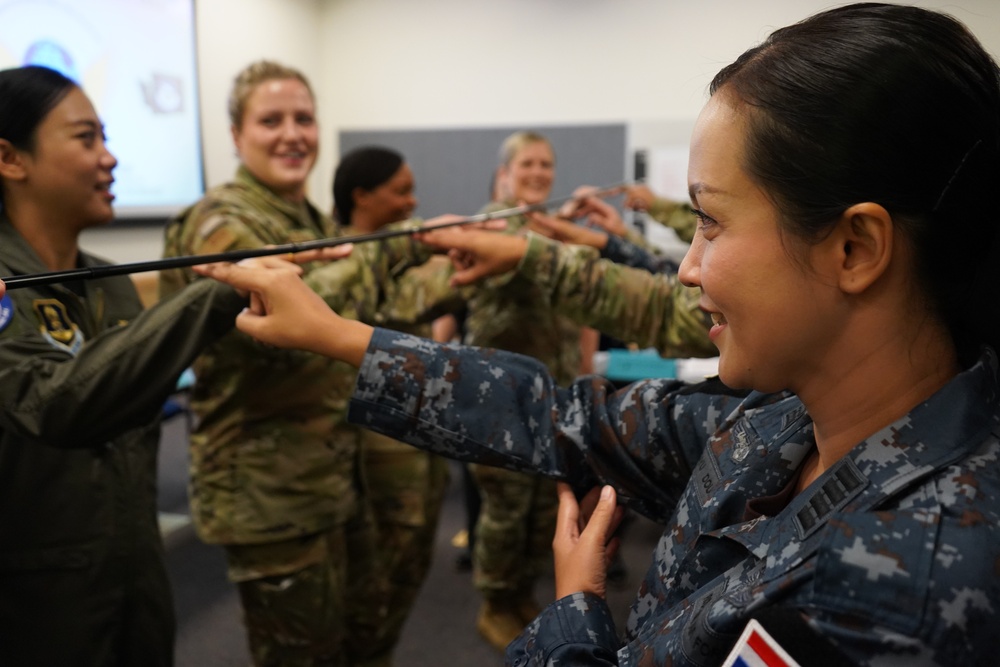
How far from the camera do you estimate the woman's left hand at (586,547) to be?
0.83 metres

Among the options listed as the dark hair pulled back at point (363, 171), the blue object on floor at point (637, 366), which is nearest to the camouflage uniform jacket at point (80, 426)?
the dark hair pulled back at point (363, 171)

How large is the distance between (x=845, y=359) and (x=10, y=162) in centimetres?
120

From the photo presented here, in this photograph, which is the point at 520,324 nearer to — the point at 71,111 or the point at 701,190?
the point at 71,111

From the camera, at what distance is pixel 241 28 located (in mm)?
3939

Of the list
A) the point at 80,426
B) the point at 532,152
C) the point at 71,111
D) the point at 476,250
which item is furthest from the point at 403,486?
the point at 532,152

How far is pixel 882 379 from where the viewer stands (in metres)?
0.68

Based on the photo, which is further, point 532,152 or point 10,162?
point 532,152

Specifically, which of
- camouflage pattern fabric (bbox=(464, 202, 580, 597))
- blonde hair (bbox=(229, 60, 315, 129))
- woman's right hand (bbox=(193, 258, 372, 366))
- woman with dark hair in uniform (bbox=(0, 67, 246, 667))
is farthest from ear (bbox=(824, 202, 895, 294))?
camouflage pattern fabric (bbox=(464, 202, 580, 597))

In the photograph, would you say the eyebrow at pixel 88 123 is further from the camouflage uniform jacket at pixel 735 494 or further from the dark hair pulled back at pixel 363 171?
the dark hair pulled back at pixel 363 171

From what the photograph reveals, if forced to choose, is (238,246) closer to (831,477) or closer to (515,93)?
(831,477)

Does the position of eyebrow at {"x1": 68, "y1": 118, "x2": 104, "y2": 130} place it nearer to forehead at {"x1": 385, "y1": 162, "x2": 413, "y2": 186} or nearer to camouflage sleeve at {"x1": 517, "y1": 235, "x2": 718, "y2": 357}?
camouflage sleeve at {"x1": 517, "y1": 235, "x2": 718, "y2": 357}

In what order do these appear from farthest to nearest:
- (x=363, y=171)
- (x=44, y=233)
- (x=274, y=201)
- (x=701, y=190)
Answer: (x=363, y=171)
(x=274, y=201)
(x=44, y=233)
(x=701, y=190)

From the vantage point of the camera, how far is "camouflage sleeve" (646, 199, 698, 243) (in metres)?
2.96

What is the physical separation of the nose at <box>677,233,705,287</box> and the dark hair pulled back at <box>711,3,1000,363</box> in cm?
10
